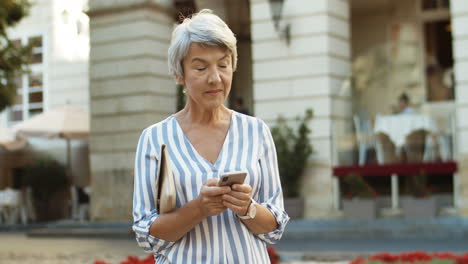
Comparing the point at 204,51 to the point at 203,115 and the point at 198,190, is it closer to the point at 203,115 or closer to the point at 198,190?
the point at 203,115

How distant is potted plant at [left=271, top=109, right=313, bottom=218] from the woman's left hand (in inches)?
473

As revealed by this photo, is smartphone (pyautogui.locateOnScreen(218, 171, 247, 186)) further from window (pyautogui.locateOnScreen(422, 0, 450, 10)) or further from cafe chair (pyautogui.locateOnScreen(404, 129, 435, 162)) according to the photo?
window (pyautogui.locateOnScreen(422, 0, 450, 10))

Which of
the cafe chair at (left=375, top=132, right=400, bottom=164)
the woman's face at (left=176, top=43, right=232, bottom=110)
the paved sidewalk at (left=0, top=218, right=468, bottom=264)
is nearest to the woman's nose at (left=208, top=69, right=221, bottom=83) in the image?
the woman's face at (left=176, top=43, right=232, bottom=110)

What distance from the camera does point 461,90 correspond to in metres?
13.4

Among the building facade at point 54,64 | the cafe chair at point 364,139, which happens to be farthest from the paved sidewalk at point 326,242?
the building facade at point 54,64

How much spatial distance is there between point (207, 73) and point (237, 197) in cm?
47

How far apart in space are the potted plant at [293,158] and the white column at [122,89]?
3742 mm

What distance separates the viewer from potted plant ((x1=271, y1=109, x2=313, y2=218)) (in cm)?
1427

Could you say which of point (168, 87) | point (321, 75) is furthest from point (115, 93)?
point (321, 75)

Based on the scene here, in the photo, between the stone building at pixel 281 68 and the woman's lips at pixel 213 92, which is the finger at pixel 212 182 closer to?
the woman's lips at pixel 213 92

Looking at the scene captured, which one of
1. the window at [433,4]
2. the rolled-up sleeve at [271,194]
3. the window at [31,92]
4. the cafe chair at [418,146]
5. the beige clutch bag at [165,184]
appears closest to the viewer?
the beige clutch bag at [165,184]

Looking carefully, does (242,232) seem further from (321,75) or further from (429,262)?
(321,75)

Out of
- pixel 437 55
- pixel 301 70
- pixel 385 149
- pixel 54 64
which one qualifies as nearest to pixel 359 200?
pixel 385 149

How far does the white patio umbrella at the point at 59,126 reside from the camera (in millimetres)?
18391
